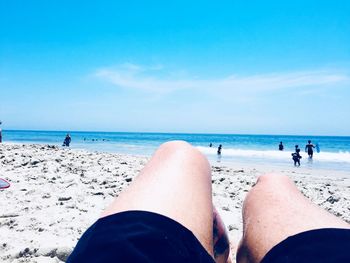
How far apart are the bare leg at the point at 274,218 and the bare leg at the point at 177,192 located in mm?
165

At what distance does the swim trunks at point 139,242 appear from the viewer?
0.83 metres

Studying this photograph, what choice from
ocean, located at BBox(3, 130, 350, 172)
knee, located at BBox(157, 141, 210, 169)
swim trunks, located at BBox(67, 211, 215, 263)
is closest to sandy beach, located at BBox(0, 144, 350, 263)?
knee, located at BBox(157, 141, 210, 169)

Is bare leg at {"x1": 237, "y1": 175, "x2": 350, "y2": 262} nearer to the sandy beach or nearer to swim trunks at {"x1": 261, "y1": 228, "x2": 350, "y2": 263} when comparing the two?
swim trunks at {"x1": 261, "y1": 228, "x2": 350, "y2": 263}

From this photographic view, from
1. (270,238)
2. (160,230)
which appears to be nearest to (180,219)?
(160,230)

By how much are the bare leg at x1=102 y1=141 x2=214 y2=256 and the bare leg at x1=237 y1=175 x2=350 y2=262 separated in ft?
0.54

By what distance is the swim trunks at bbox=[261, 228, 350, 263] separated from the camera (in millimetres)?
867

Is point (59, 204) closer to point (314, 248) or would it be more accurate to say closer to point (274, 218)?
point (274, 218)

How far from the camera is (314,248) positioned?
90 centimetres

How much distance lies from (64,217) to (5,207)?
87 cm

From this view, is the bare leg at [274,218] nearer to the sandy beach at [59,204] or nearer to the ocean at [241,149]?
the sandy beach at [59,204]

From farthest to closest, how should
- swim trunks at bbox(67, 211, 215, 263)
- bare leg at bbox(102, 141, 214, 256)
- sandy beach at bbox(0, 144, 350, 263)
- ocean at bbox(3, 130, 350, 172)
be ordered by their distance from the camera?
ocean at bbox(3, 130, 350, 172), sandy beach at bbox(0, 144, 350, 263), bare leg at bbox(102, 141, 214, 256), swim trunks at bbox(67, 211, 215, 263)

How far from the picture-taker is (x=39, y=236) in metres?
2.71

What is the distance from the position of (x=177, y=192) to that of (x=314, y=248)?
1.58ft

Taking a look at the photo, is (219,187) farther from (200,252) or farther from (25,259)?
(200,252)
